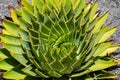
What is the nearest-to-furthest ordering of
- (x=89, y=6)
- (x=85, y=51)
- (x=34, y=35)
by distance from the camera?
(x=85, y=51) → (x=34, y=35) → (x=89, y=6)

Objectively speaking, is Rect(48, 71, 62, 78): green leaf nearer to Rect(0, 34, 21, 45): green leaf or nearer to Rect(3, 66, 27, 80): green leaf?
Rect(3, 66, 27, 80): green leaf

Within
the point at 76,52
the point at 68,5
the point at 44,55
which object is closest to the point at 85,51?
the point at 76,52

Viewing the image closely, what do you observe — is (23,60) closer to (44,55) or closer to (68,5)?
(44,55)

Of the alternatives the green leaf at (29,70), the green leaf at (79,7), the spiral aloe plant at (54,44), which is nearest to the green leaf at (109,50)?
the spiral aloe plant at (54,44)

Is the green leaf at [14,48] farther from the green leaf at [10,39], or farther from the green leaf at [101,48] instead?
the green leaf at [101,48]

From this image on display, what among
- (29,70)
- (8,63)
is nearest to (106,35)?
(29,70)

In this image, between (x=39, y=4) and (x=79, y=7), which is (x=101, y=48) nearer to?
(x=79, y=7)

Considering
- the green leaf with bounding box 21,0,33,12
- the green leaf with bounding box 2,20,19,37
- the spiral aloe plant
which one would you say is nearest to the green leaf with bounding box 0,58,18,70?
the spiral aloe plant

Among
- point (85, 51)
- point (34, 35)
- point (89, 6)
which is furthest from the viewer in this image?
point (89, 6)
